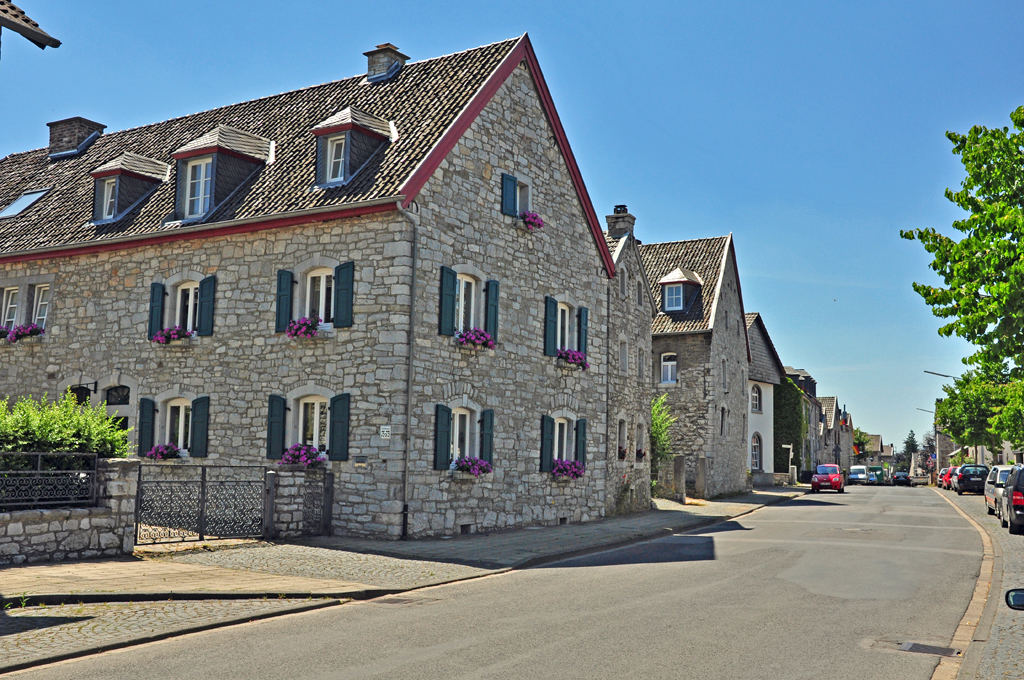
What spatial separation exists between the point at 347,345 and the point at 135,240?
659 cm

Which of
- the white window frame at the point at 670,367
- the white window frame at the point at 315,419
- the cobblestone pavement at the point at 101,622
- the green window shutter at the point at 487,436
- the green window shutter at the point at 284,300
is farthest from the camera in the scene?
the white window frame at the point at 670,367

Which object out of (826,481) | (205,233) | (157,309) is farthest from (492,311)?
(826,481)

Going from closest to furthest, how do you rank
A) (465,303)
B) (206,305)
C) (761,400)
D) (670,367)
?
(465,303) → (206,305) → (670,367) → (761,400)

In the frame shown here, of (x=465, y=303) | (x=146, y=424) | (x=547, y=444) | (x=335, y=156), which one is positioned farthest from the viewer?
(x=547, y=444)

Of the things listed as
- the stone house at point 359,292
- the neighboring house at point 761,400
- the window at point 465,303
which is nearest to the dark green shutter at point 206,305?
the stone house at point 359,292

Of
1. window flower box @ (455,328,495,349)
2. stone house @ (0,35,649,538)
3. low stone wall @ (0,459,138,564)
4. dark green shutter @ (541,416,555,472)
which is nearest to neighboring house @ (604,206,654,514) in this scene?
stone house @ (0,35,649,538)

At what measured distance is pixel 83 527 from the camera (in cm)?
1329

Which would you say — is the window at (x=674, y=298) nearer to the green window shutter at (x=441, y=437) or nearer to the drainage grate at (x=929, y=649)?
the green window shutter at (x=441, y=437)

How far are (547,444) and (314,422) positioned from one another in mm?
5867

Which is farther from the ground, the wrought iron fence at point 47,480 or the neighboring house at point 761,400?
the neighboring house at point 761,400

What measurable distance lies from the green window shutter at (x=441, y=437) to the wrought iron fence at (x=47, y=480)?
6.64 metres

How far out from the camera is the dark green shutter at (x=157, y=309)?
830 inches

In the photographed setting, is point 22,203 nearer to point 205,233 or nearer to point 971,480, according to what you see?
point 205,233

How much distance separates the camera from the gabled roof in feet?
40.3
